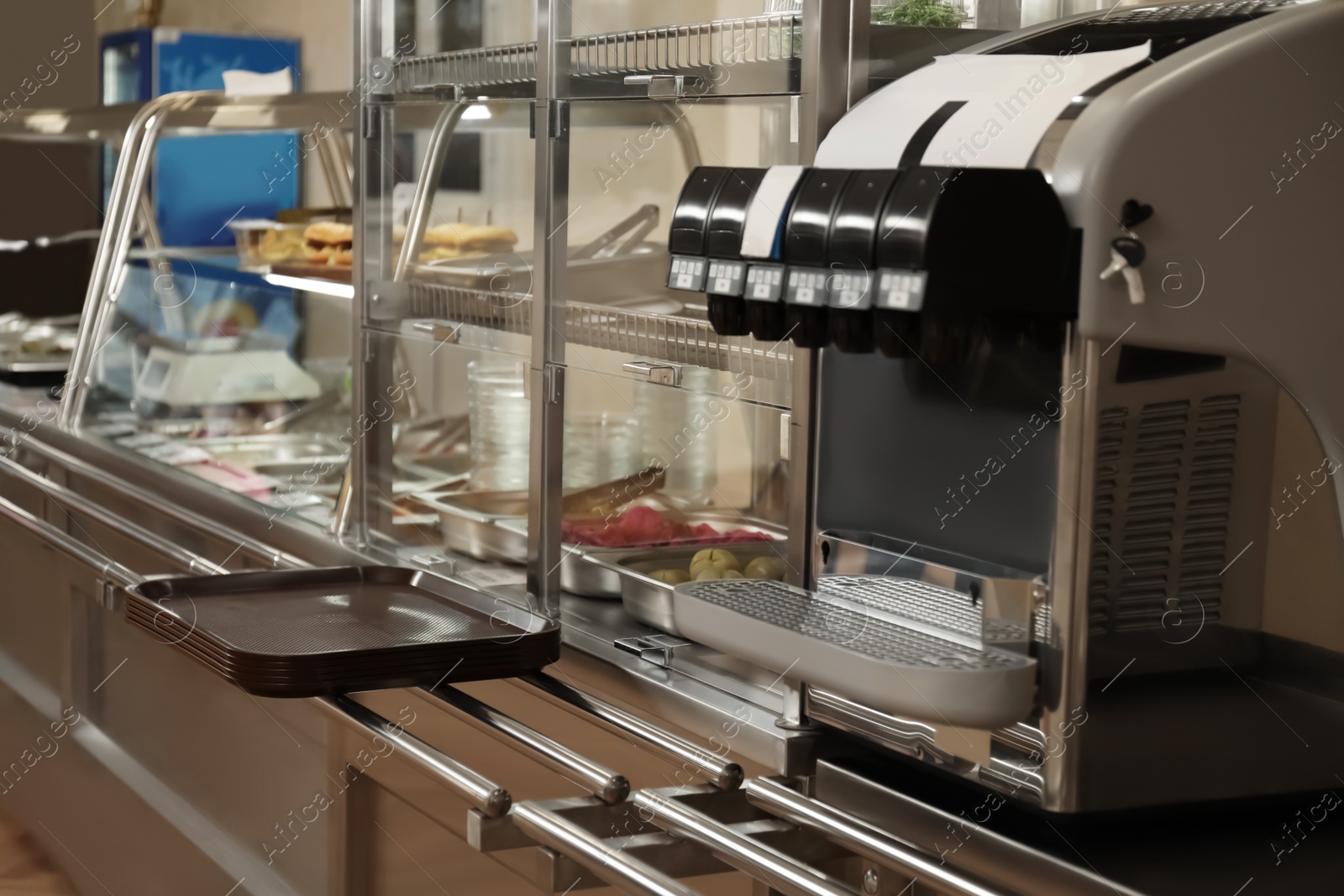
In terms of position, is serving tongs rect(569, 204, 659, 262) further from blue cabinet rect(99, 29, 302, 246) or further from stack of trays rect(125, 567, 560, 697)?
blue cabinet rect(99, 29, 302, 246)

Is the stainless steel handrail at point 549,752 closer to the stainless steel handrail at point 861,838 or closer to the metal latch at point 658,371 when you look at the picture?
the stainless steel handrail at point 861,838

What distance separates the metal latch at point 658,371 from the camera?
59.9 inches

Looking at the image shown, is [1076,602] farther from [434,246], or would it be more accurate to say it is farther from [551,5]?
[434,246]

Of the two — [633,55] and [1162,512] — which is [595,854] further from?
[633,55]

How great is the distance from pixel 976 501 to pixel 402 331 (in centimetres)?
110

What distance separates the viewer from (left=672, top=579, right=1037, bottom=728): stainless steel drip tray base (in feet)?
3.27

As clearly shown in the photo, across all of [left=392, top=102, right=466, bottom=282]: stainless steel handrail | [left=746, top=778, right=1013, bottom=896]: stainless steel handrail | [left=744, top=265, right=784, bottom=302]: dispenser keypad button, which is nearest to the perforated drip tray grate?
[left=746, top=778, right=1013, bottom=896]: stainless steel handrail

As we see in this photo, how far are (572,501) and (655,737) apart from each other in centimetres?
53

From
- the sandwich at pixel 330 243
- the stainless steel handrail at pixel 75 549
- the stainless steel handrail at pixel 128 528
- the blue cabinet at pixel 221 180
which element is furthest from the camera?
the blue cabinet at pixel 221 180

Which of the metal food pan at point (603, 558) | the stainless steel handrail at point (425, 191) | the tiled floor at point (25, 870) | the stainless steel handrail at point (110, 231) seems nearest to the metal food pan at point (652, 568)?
the metal food pan at point (603, 558)

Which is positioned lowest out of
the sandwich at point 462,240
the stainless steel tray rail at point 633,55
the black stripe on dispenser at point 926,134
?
the sandwich at point 462,240

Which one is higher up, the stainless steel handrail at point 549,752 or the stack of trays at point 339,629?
the stack of trays at point 339,629

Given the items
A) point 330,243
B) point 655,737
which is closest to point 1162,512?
point 655,737

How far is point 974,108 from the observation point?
3.49ft
